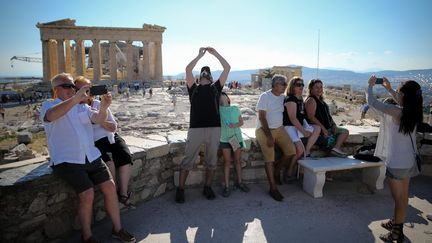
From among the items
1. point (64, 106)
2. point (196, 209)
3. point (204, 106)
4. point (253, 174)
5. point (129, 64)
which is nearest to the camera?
point (64, 106)

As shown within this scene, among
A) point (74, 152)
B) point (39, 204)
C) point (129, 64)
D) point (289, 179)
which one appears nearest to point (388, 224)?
point (289, 179)

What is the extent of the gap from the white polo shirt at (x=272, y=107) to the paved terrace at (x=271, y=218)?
3.56ft

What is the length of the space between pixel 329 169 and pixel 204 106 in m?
2.04

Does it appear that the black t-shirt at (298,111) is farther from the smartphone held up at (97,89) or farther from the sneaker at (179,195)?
the smartphone held up at (97,89)

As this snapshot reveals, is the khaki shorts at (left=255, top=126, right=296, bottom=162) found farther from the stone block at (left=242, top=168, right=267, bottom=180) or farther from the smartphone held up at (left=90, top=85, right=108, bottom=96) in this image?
the smartphone held up at (left=90, top=85, right=108, bottom=96)

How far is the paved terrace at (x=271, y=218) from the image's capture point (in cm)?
346

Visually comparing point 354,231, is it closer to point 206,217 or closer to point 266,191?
point 266,191

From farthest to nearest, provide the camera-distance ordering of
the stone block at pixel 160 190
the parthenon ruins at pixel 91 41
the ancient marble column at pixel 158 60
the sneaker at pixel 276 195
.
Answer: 1. the ancient marble column at pixel 158 60
2. the parthenon ruins at pixel 91 41
3. the stone block at pixel 160 190
4. the sneaker at pixel 276 195

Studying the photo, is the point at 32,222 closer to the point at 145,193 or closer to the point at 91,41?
the point at 145,193

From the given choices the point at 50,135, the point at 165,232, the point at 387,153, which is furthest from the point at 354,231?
the point at 50,135

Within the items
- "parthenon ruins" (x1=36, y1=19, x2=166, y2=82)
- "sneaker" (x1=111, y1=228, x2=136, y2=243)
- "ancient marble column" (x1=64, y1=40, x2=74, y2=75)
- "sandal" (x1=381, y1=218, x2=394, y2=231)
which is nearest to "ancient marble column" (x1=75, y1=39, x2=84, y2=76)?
"parthenon ruins" (x1=36, y1=19, x2=166, y2=82)

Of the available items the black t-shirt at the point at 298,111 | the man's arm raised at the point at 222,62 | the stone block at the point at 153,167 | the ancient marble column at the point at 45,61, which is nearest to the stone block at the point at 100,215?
the stone block at the point at 153,167

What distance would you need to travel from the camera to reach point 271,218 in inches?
152

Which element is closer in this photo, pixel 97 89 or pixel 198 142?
pixel 97 89
